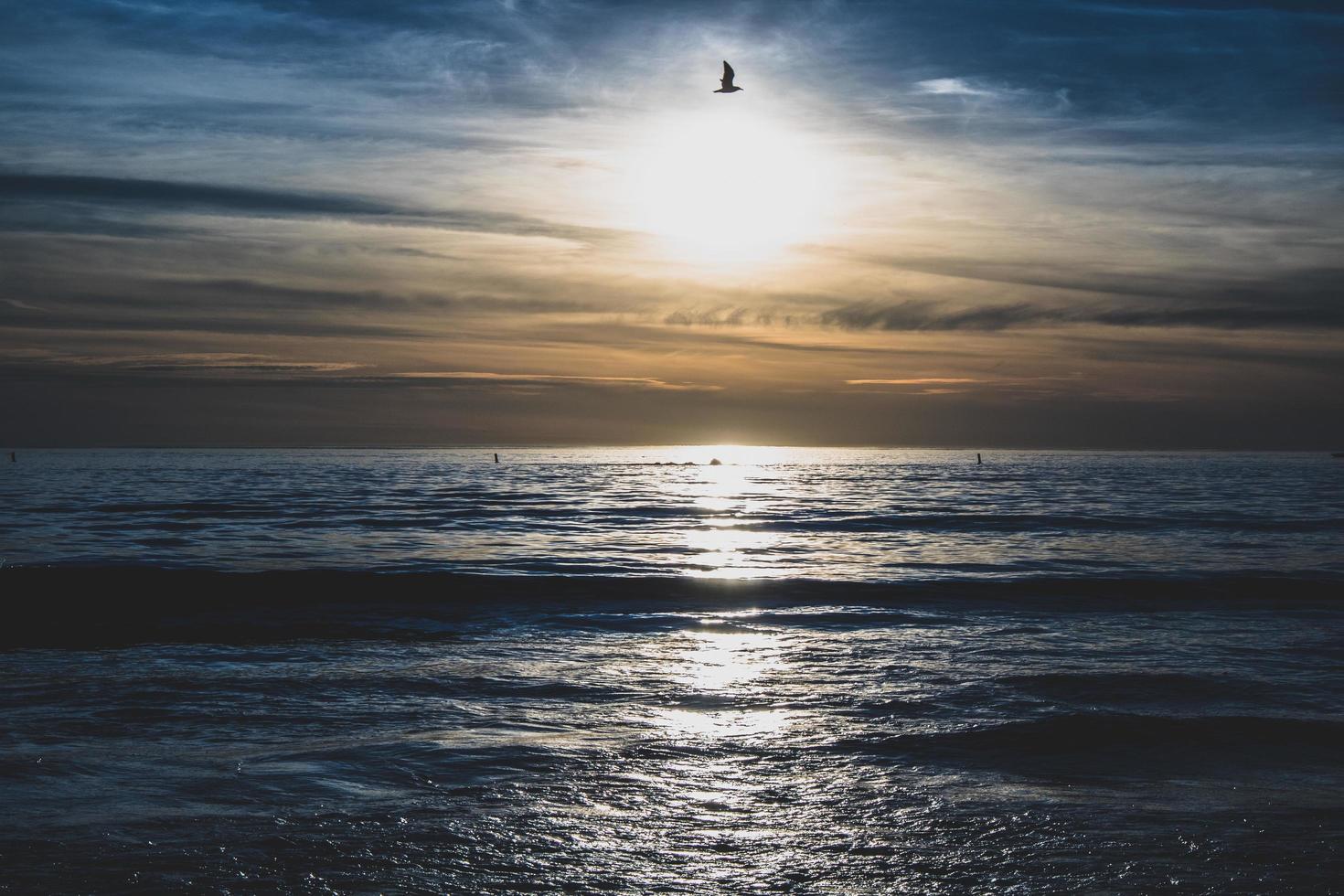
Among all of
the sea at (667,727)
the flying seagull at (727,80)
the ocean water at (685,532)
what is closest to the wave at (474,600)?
the sea at (667,727)

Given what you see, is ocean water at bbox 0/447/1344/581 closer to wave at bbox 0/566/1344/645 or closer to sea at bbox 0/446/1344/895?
sea at bbox 0/446/1344/895

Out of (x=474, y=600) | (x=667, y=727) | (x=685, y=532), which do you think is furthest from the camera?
(x=685, y=532)

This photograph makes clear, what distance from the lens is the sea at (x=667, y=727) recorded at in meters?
7.08

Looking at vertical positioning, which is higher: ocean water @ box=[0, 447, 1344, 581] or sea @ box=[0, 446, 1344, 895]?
sea @ box=[0, 446, 1344, 895]

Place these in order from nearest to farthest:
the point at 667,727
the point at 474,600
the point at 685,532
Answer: the point at 667,727 < the point at 474,600 < the point at 685,532

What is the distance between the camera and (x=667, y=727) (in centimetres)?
1082

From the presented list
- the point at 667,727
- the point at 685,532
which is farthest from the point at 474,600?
the point at 685,532

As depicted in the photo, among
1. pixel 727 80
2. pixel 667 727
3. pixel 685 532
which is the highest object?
pixel 727 80

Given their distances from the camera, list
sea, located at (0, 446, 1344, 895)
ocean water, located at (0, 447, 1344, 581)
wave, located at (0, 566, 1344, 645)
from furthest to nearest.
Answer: ocean water, located at (0, 447, 1344, 581) → wave, located at (0, 566, 1344, 645) → sea, located at (0, 446, 1344, 895)

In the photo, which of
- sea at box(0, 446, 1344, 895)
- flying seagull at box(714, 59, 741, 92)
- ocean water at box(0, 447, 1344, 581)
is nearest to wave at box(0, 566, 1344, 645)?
sea at box(0, 446, 1344, 895)

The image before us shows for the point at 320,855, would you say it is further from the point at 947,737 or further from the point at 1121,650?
the point at 1121,650

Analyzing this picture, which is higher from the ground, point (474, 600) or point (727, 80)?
point (727, 80)

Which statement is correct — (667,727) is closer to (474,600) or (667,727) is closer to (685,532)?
(474,600)

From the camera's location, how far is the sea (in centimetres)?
708
